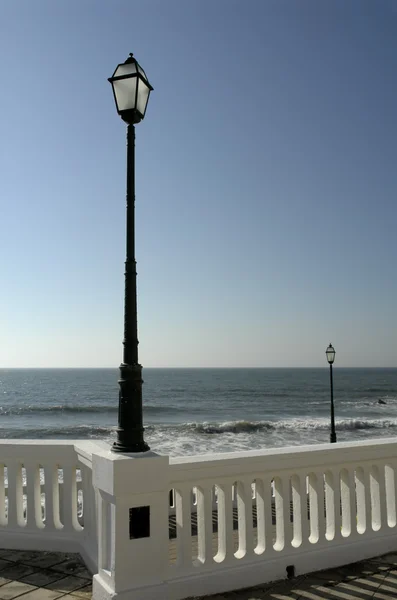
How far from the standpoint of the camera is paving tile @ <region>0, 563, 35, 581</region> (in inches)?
171

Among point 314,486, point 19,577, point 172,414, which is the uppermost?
point 314,486

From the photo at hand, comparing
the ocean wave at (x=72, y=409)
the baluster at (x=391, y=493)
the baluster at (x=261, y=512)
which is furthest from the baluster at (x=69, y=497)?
the ocean wave at (x=72, y=409)

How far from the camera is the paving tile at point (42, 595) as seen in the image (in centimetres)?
391

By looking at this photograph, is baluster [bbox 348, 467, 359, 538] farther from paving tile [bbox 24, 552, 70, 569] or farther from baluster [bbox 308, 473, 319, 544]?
paving tile [bbox 24, 552, 70, 569]

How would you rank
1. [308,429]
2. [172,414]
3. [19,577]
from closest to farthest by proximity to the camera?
1. [19,577]
2. [308,429]
3. [172,414]

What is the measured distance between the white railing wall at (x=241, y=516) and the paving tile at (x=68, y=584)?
357 millimetres

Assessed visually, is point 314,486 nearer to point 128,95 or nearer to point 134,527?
point 134,527

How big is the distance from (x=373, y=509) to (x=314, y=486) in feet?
2.65

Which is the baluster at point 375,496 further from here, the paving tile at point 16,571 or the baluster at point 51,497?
the paving tile at point 16,571

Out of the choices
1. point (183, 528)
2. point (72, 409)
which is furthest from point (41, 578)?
point (72, 409)

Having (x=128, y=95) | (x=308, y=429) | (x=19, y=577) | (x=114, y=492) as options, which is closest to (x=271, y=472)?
(x=114, y=492)

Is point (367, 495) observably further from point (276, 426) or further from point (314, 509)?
point (276, 426)

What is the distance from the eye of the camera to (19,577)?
4.32 meters

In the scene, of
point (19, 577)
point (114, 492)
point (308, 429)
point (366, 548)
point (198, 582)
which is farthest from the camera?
point (308, 429)
